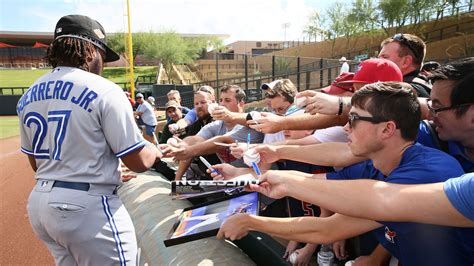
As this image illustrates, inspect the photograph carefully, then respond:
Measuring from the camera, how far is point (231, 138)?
3.50 m

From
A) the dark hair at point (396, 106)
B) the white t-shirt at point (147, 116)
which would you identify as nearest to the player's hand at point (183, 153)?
the dark hair at point (396, 106)

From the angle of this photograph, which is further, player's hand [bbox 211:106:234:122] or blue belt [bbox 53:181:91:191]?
player's hand [bbox 211:106:234:122]

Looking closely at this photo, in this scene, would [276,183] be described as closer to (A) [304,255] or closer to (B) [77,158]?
(A) [304,255]

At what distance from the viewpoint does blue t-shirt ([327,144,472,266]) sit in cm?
140

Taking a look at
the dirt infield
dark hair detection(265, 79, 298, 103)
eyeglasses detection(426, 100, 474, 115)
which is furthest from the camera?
the dirt infield

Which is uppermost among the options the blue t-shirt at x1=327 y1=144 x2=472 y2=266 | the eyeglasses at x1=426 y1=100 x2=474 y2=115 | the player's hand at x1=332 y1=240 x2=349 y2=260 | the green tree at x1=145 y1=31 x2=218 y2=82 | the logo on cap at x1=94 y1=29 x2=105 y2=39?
the green tree at x1=145 y1=31 x2=218 y2=82

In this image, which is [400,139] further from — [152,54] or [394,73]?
[152,54]

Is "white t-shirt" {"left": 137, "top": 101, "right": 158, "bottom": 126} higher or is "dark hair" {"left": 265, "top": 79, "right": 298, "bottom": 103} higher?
A: "dark hair" {"left": 265, "top": 79, "right": 298, "bottom": 103}

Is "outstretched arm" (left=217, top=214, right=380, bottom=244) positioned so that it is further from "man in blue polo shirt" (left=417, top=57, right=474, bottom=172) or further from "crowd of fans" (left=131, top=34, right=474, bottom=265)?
"man in blue polo shirt" (left=417, top=57, right=474, bottom=172)

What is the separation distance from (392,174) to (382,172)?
0.63 feet

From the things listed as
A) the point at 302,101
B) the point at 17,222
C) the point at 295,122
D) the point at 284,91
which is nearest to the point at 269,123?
the point at 295,122

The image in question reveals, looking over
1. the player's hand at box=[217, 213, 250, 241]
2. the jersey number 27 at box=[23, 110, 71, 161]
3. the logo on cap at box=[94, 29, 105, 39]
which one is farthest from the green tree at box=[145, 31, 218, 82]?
the player's hand at box=[217, 213, 250, 241]

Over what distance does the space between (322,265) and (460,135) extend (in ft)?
3.72

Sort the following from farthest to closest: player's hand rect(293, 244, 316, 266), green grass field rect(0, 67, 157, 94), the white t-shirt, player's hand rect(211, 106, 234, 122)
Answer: green grass field rect(0, 67, 157, 94) → the white t-shirt → player's hand rect(211, 106, 234, 122) → player's hand rect(293, 244, 316, 266)
